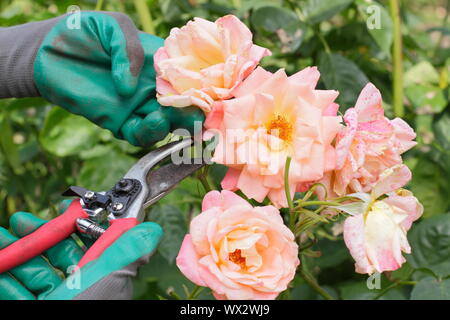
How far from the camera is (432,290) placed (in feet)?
3.36

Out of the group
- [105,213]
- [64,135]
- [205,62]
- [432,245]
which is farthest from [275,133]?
[64,135]

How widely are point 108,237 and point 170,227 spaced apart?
1.42 feet

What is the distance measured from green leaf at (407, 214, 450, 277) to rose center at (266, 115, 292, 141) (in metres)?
0.49

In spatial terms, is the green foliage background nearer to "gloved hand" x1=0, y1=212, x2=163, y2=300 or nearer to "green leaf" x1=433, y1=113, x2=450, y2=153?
"green leaf" x1=433, y1=113, x2=450, y2=153

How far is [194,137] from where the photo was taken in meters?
0.93

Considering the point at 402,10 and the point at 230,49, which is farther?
the point at 402,10

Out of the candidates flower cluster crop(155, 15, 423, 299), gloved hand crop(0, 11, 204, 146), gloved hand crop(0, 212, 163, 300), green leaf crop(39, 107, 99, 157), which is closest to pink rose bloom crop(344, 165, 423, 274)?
flower cluster crop(155, 15, 423, 299)

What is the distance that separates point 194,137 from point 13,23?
75 centimetres

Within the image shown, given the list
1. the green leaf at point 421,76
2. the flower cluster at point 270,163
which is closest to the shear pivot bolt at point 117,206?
the flower cluster at point 270,163

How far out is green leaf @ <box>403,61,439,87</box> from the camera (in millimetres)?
1387

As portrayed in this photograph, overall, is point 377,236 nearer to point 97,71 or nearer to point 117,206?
point 117,206
